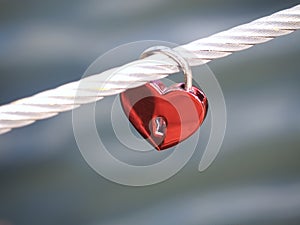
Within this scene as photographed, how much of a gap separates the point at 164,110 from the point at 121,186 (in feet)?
1.40

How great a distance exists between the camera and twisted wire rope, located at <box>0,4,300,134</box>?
0.50 m

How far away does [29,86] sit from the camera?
0.95 metres

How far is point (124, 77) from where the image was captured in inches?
20.3

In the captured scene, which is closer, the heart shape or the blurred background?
the heart shape

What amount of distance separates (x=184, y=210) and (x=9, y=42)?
44 centimetres

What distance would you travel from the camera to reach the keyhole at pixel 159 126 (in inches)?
21.9

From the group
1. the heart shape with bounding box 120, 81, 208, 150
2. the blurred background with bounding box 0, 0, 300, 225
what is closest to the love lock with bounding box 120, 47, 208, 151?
the heart shape with bounding box 120, 81, 208, 150

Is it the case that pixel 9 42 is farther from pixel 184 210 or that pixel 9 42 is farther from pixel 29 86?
pixel 184 210

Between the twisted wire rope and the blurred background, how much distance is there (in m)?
0.41

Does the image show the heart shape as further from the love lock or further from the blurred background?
the blurred background

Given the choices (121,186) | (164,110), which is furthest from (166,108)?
(121,186)

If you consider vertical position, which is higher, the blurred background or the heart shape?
the blurred background

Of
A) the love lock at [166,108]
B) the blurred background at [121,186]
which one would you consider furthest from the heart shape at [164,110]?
the blurred background at [121,186]

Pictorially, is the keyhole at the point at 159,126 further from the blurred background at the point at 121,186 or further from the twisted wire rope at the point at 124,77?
the blurred background at the point at 121,186
